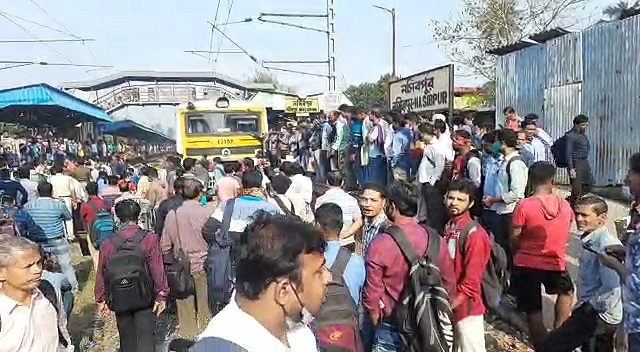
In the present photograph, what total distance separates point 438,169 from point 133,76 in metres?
36.0

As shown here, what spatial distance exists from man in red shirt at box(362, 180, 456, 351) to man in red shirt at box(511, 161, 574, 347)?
1.53 m

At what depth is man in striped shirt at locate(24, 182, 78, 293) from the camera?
25.7 feet

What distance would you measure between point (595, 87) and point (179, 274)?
1077cm

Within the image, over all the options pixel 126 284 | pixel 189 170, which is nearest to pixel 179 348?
pixel 126 284

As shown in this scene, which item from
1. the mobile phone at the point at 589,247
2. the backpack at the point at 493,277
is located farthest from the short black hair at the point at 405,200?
the mobile phone at the point at 589,247

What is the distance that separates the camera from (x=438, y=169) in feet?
29.8

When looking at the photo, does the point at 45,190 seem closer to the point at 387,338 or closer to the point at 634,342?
the point at 387,338

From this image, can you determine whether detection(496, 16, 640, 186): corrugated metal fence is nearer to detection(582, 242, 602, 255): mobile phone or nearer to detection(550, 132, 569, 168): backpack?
detection(550, 132, 569, 168): backpack

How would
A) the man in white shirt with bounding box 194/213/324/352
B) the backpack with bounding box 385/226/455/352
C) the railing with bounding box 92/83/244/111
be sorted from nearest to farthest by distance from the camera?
1. the man in white shirt with bounding box 194/213/324/352
2. the backpack with bounding box 385/226/455/352
3. the railing with bounding box 92/83/244/111

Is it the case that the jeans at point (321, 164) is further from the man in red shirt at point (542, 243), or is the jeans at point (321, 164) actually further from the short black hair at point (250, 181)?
the man in red shirt at point (542, 243)

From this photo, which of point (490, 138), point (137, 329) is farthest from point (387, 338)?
point (490, 138)

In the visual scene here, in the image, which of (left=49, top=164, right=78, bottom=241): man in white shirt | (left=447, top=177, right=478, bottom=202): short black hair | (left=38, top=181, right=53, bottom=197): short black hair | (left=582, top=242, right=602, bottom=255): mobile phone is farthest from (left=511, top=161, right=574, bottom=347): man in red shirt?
(left=49, top=164, right=78, bottom=241): man in white shirt

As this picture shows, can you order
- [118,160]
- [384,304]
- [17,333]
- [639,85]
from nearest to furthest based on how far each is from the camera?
[17,333] < [384,304] < [639,85] < [118,160]

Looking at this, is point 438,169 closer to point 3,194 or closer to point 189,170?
point 189,170
